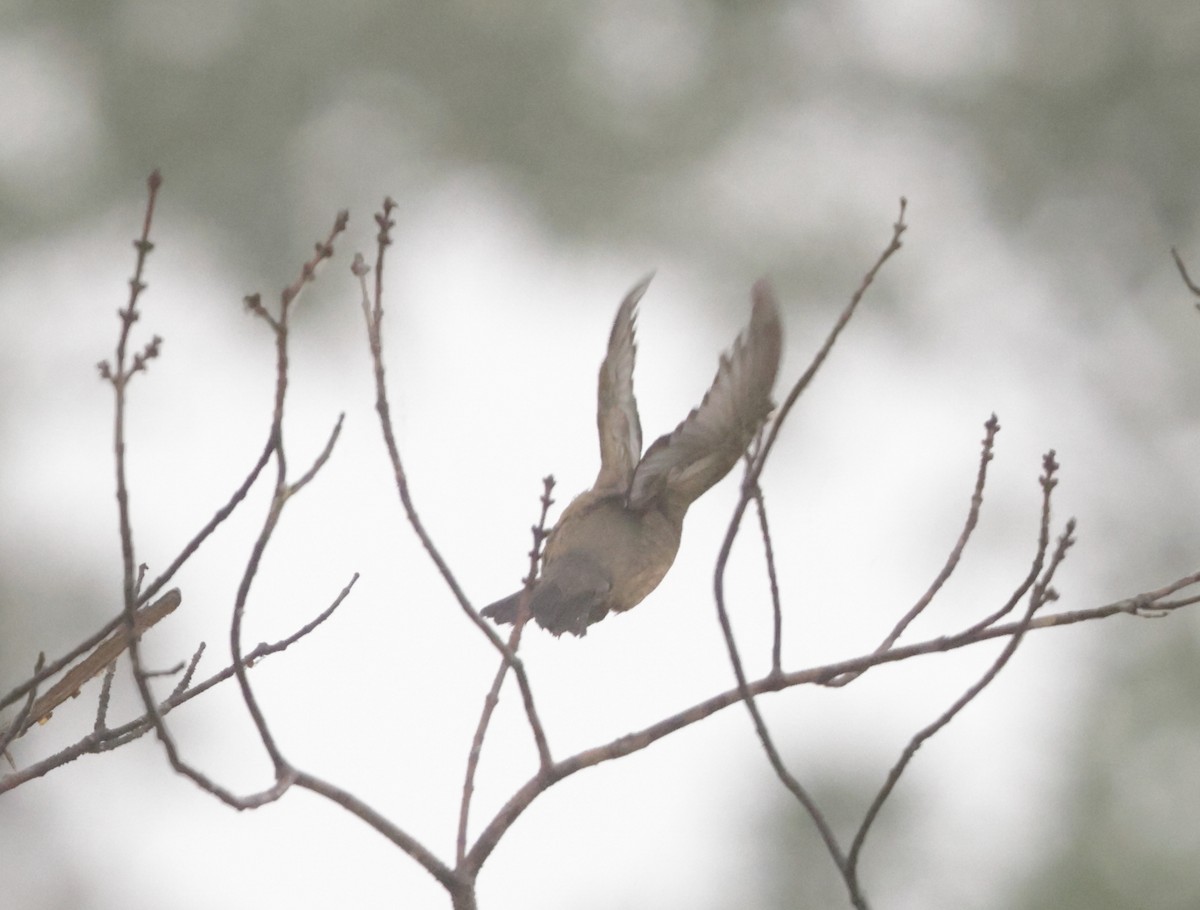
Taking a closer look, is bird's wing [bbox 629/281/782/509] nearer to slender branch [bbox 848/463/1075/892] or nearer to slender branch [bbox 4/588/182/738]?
slender branch [bbox 848/463/1075/892]

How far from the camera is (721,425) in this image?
233cm

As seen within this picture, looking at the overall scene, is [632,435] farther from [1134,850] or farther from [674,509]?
[1134,850]

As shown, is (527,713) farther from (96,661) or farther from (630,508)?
(630,508)

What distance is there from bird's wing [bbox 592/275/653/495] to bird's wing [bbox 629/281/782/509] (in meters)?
0.20

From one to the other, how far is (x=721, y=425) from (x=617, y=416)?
53 cm

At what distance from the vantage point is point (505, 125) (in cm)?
1608

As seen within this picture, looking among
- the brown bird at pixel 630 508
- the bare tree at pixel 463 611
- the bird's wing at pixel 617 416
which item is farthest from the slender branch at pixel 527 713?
the bird's wing at pixel 617 416

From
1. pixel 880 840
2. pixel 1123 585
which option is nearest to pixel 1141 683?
pixel 1123 585

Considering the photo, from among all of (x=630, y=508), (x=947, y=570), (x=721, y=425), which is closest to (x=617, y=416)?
(x=630, y=508)

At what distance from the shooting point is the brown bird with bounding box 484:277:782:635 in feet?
7.61

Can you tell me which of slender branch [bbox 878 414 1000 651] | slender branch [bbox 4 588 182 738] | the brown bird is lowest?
slender branch [bbox 4 588 182 738]

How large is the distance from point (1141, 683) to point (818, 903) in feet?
10.1

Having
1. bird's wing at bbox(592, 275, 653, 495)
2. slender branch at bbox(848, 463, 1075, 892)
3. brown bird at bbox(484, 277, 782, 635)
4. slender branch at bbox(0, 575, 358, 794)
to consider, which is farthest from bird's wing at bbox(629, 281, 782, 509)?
slender branch at bbox(0, 575, 358, 794)

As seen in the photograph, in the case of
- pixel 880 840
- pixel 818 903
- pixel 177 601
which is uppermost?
pixel 880 840
